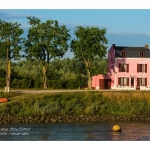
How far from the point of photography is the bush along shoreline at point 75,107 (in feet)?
139

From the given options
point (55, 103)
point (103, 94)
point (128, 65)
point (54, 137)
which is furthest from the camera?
point (128, 65)

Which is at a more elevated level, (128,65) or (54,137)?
(128,65)

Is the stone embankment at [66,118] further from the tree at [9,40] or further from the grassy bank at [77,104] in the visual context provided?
the tree at [9,40]

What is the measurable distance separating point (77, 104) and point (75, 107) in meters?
0.75

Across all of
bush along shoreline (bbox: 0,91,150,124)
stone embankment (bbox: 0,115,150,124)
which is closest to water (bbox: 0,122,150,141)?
stone embankment (bbox: 0,115,150,124)

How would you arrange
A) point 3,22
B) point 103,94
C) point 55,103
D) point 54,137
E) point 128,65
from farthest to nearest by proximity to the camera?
Answer: point 128,65, point 3,22, point 103,94, point 55,103, point 54,137

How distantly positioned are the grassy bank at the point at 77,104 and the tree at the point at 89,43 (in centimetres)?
2058

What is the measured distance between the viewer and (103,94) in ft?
166

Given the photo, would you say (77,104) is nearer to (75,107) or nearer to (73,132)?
(75,107)

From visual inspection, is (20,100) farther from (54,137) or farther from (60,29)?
(60,29)

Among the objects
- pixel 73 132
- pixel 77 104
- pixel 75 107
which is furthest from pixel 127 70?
pixel 73 132

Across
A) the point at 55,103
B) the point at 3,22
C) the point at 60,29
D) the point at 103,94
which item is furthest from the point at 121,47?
the point at 55,103

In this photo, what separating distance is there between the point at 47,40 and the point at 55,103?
27100 mm

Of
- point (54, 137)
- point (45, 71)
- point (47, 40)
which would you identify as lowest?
point (54, 137)
